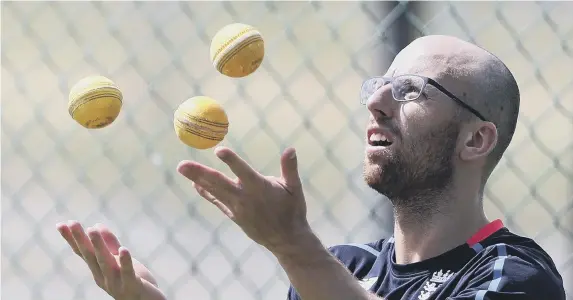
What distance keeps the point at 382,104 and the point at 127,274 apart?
31.3 inches

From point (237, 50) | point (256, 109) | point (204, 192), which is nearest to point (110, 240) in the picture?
point (204, 192)

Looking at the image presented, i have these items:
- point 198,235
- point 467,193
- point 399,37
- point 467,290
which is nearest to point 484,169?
point 467,193

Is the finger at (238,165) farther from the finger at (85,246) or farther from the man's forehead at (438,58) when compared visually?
the man's forehead at (438,58)

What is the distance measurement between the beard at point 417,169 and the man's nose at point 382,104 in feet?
0.32

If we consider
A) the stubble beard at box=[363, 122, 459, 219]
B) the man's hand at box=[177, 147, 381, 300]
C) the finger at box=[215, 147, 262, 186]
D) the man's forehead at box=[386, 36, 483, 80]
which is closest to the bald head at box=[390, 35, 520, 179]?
the man's forehead at box=[386, 36, 483, 80]

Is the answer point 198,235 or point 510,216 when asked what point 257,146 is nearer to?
point 198,235

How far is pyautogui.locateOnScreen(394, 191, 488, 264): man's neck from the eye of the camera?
2.61 m

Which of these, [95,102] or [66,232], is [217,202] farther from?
[95,102]

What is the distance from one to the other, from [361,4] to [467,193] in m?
1.02

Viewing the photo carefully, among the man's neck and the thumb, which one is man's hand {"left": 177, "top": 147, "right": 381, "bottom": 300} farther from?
the man's neck

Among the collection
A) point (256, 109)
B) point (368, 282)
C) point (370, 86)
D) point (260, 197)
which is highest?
point (256, 109)

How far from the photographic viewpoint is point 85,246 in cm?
241

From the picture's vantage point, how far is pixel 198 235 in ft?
13.0

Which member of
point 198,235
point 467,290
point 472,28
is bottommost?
point 467,290
